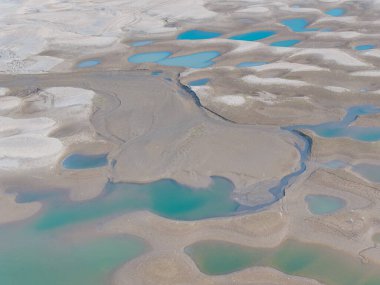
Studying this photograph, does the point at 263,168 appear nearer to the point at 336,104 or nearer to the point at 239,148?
the point at 239,148

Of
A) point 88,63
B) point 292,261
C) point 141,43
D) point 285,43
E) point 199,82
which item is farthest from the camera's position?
point 141,43

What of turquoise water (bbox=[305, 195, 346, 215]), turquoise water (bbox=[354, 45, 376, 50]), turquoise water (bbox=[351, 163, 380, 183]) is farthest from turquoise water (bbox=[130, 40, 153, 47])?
turquoise water (bbox=[305, 195, 346, 215])

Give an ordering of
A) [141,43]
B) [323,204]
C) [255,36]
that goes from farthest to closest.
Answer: [255,36]
[141,43]
[323,204]

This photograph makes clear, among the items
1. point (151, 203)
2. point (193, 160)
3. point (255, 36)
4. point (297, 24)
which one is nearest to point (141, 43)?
point (255, 36)

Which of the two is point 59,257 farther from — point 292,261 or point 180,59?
point 180,59

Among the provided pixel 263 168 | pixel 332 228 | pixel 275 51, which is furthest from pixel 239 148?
pixel 275 51

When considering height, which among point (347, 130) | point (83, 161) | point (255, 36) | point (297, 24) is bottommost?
point (83, 161)

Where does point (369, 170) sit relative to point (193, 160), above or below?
below
